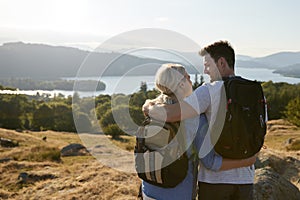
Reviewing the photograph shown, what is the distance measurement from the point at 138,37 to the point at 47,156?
1556cm

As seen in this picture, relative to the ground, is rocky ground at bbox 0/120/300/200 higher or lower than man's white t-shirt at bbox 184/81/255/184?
lower

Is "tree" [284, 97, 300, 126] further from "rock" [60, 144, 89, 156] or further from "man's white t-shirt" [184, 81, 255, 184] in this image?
"man's white t-shirt" [184, 81, 255, 184]

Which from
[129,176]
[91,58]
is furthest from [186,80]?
[129,176]

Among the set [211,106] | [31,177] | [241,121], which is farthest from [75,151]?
[241,121]

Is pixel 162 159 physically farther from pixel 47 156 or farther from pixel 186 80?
pixel 47 156

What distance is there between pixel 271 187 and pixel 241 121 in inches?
138

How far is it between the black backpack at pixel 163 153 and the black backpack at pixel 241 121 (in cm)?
38

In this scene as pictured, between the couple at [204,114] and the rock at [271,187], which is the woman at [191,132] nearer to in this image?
the couple at [204,114]

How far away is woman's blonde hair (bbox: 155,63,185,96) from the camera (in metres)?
3.26

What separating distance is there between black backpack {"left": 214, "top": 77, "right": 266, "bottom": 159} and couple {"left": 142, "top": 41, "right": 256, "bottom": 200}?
0.10 m

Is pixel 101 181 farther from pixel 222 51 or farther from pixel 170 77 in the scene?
pixel 222 51

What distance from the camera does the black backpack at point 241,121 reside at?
3.15 m

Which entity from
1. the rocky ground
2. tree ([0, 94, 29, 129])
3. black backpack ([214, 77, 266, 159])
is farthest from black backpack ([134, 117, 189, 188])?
tree ([0, 94, 29, 129])

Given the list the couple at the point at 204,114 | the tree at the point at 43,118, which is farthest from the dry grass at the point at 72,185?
the tree at the point at 43,118
